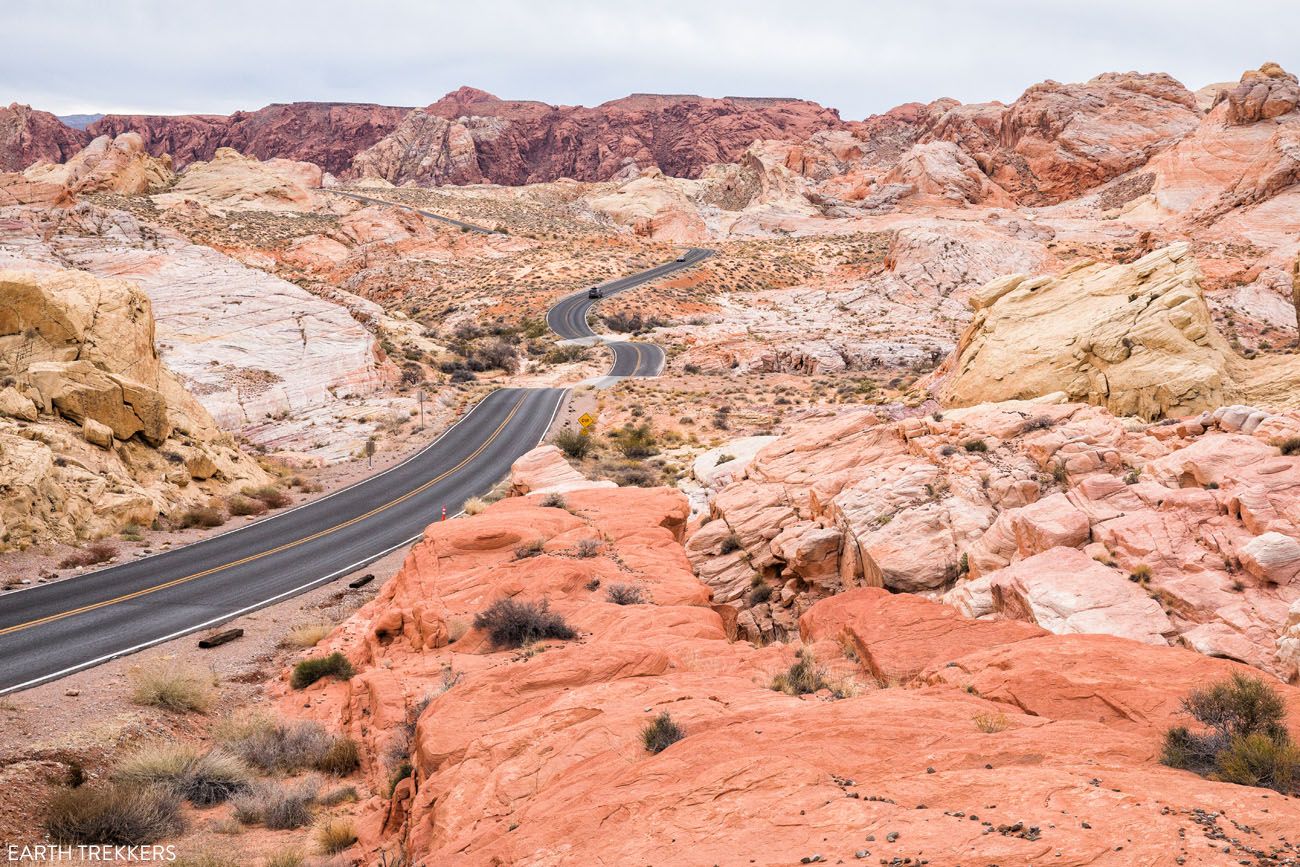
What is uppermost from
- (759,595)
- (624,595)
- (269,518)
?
(624,595)

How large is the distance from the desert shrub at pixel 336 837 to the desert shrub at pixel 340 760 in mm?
2361

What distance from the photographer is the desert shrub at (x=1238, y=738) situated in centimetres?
679

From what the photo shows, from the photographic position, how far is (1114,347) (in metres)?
23.9

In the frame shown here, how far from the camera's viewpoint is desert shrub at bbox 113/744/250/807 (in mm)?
11523

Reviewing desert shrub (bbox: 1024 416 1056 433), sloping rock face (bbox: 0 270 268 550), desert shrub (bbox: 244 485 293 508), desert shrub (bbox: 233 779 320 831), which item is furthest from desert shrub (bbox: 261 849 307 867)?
desert shrub (bbox: 244 485 293 508)

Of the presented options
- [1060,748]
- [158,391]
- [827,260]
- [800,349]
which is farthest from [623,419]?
[827,260]

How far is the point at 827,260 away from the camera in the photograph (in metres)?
91.8

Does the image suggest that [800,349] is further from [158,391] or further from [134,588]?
[134,588]

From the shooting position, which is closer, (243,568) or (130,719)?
(130,719)

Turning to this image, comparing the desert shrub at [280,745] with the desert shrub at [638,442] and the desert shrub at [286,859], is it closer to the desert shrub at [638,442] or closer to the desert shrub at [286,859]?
the desert shrub at [286,859]

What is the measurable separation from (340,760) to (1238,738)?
41.7 ft

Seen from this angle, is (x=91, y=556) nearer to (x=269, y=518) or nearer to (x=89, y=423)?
(x=89, y=423)

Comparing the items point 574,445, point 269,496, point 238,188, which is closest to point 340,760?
point 269,496

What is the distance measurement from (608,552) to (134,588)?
585 inches
